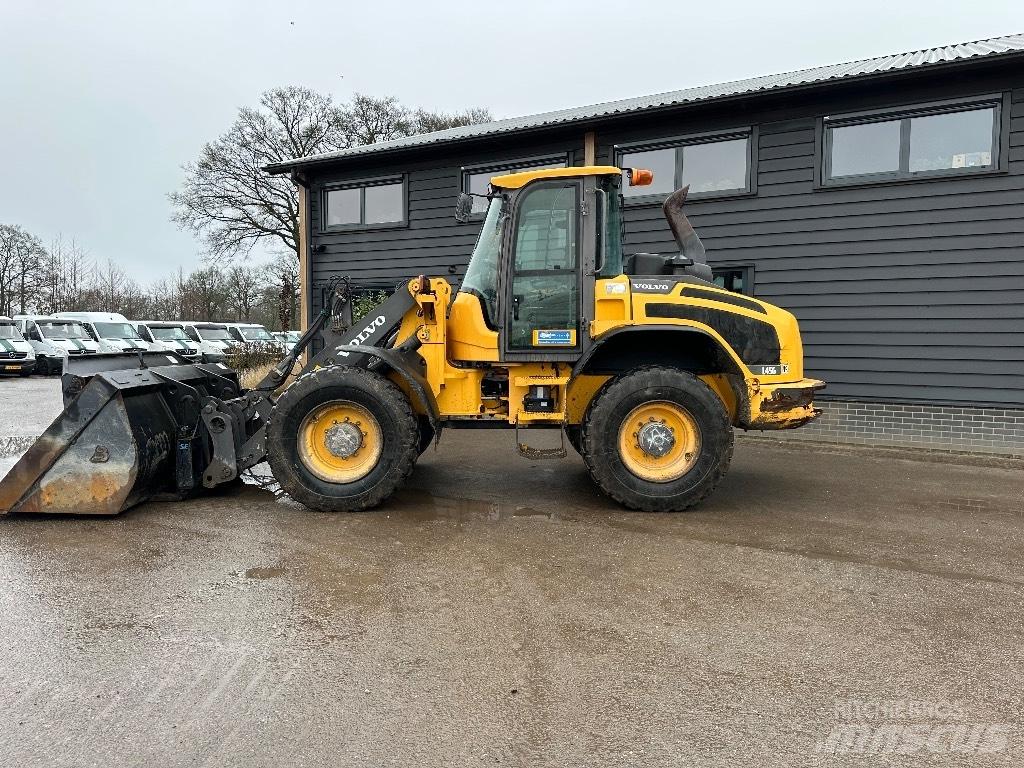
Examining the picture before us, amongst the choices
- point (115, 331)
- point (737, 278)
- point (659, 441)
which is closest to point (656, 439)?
point (659, 441)

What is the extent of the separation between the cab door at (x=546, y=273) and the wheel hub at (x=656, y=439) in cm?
82

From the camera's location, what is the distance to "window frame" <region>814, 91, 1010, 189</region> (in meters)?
7.62

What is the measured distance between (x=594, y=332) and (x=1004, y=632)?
3124 mm

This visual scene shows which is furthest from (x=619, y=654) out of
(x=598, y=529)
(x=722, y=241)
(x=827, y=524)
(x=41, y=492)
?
(x=722, y=241)

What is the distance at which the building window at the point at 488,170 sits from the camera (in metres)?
10.4

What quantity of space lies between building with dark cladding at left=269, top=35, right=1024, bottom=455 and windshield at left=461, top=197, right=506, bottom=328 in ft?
15.0

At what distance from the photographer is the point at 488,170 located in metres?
10.9

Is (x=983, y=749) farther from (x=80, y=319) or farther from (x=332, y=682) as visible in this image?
(x=80, y=319)

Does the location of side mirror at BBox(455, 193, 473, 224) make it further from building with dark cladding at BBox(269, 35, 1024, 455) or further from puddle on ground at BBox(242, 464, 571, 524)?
building with dark cladding at BBox(269, 35, 1024, 455)

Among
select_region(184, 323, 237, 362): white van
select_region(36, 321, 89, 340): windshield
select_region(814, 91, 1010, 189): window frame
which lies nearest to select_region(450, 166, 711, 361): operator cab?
select_region(814, 91, 1010, 189): window frame

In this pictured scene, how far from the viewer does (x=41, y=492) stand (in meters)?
4.68

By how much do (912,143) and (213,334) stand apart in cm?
2079

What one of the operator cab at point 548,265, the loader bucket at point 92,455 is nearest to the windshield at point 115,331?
the loader bucket at point 92,455

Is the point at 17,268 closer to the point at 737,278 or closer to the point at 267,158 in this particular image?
the point at 267,158
